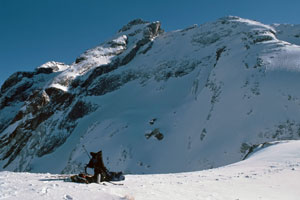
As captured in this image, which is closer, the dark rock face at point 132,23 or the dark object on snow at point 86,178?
the dark object on snow at point 86,178

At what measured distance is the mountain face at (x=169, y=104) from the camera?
23.7m

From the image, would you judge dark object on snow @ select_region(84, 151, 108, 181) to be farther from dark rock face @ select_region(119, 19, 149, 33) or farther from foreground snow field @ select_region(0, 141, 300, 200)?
dark rock face @ select_region(119, 19, 149, 33)

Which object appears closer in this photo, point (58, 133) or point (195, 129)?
point (195, 129)

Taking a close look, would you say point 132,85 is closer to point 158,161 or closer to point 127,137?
point 127,137

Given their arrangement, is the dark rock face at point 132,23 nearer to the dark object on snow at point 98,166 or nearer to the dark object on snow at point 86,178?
the dark object on snow at point 98,166

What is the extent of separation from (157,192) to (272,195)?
10.6 ft

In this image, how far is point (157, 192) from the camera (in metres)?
6.38

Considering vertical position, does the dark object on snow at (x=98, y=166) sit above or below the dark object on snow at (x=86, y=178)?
above

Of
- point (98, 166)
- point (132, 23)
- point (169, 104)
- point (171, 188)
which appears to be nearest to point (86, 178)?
point (98, 166)

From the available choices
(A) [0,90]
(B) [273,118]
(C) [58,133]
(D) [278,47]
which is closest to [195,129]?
(B) [273,118]

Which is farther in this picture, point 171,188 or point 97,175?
point 171,188

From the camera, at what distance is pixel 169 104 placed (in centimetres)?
3769

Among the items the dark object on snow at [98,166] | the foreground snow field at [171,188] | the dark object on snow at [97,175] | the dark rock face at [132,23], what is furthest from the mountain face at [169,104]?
the dark object on snow at [98,166]

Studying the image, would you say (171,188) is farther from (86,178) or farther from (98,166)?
(86,178)
